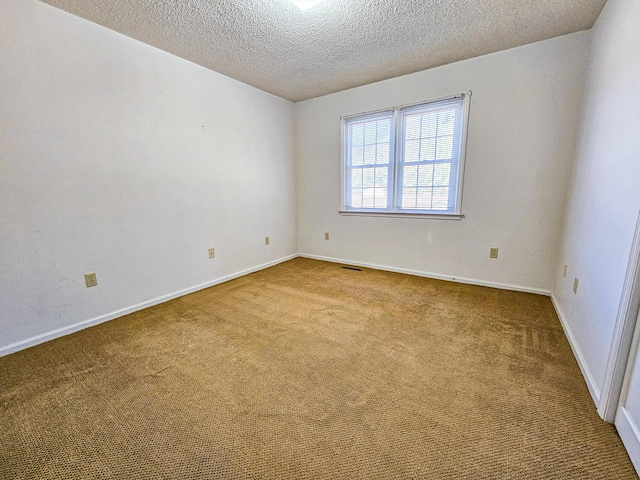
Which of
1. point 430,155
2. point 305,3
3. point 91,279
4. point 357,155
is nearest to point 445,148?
point 430,155

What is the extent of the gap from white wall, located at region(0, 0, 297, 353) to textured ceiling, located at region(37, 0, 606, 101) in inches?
11.1

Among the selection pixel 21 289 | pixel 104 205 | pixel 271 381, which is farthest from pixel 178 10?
pixel 271 381

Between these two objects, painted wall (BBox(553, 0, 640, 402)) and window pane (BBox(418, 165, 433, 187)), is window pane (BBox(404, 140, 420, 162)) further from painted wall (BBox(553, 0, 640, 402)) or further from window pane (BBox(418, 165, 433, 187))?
painted wall (BBox(553, 0, 640, 402))

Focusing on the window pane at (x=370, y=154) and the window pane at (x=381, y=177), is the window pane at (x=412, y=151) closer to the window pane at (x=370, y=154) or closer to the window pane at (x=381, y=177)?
the window pane at (x=381, y=177)

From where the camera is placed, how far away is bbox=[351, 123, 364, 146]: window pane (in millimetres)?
3545

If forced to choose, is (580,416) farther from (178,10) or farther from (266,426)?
(178,10)

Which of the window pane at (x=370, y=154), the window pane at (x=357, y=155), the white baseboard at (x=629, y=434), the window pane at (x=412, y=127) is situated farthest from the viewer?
the window pane at (x=357, y=155)

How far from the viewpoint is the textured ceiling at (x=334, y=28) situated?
1864 mm

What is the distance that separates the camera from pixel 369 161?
3.53 meters

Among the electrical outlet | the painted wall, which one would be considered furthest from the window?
the electrical outlet

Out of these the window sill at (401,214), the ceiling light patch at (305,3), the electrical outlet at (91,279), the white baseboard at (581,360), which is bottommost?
→ the white baseboard at (581,360)

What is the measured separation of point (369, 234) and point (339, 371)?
2.30 metres

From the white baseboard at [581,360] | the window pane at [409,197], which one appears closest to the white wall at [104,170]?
the window pane at [409,197]

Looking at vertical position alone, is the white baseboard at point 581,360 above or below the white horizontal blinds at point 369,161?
below
